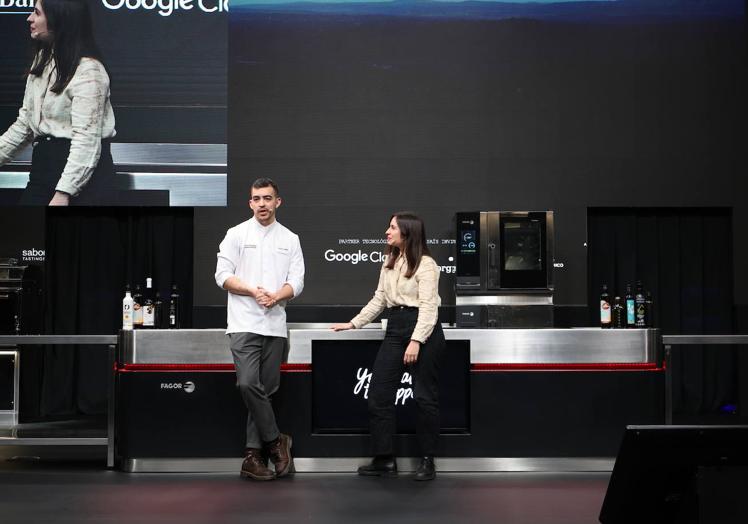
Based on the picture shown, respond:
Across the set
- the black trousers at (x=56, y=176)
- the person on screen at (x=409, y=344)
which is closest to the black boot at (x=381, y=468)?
the person on screen at (x=409, y=344)

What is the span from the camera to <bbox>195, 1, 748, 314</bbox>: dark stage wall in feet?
21.9

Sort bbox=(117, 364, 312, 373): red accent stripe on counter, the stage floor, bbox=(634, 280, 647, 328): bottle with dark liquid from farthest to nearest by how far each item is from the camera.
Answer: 1. bbox=(634, 280, 647, 328): bottle with dark liquid
2. bbox=(117, 364, 312, 373): red accent stripe on counter
3. the stage floor

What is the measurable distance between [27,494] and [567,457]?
284cm

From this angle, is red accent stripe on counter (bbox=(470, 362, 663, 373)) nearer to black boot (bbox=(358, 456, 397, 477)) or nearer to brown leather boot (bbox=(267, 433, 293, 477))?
black boot (bbox=(358, 456, 397, 477))

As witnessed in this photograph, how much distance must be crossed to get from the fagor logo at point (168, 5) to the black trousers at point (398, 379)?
333 centimetres

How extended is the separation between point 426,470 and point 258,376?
102cm

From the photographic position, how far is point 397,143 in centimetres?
671

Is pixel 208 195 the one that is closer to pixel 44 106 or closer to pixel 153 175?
pixel 153 175

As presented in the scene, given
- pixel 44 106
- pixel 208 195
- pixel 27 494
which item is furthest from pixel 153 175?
pixel 27 494

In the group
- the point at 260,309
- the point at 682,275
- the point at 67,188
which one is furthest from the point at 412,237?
the point at 682,275

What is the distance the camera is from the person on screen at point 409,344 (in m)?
4.54

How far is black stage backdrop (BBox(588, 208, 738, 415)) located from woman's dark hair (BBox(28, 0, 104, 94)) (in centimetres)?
420

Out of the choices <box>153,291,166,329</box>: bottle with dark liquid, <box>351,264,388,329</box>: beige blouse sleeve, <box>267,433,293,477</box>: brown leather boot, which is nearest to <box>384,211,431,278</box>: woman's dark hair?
<box>351,264,388,329</box>: beige blouse sleeve

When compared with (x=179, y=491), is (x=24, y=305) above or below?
above
